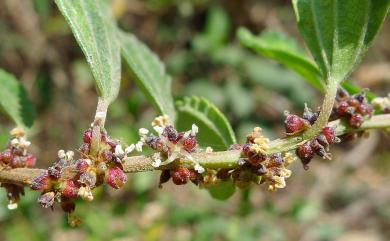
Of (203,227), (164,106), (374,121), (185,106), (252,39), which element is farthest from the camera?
(203,227)

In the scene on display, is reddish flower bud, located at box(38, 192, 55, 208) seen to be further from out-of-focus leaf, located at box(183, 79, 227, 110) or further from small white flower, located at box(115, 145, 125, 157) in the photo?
out-of-focus leaf, located at box(183, 79, 227, 110)

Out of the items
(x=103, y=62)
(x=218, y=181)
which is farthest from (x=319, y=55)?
(x=103, y=62)

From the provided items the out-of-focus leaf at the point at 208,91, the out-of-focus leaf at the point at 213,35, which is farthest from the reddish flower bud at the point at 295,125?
the out-of-focus leaf at the point at 213,35

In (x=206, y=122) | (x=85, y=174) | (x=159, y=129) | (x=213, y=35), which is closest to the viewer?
(x=85, y=174)

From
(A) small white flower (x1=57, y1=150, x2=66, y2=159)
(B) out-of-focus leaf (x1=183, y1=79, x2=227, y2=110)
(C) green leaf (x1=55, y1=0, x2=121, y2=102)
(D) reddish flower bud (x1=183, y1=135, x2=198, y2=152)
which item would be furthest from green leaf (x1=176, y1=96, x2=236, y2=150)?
(B) out-of-focus leaf (x1=183, y1=79, x2=227, y2=110)

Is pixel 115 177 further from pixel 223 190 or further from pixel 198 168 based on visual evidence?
pixel 223 190

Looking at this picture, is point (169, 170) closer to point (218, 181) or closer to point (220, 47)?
point (218, 181)

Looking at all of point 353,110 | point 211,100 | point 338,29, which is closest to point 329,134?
point 353,110
